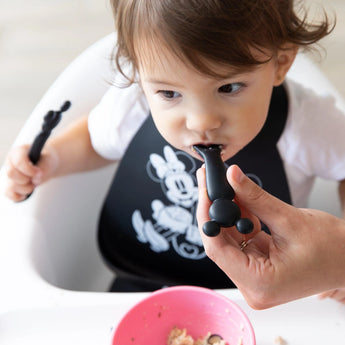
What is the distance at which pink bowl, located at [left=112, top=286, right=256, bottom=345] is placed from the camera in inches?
21.9

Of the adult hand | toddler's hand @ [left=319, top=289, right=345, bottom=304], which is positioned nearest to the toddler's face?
the adult hand

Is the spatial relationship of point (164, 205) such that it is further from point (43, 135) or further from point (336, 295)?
point (336, 295)

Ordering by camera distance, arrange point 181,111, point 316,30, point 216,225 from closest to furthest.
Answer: point 216,225 → point 181,111 → point 316,30

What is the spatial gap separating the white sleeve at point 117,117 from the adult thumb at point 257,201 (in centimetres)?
35

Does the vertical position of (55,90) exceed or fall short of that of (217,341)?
it exceeds it

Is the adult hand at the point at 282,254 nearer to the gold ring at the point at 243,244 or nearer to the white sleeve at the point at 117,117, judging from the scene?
the gold ring at the point at 243,244

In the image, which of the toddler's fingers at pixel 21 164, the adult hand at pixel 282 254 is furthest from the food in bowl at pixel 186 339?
the toddler's fingers at pixel 21 164

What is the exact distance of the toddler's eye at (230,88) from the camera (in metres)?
0.56

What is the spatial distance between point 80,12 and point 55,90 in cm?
97

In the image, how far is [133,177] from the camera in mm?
844

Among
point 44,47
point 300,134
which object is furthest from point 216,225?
point 44,47

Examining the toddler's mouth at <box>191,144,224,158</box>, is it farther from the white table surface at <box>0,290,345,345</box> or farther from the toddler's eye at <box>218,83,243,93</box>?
the white table surface at <box>0,290,345,345</box>

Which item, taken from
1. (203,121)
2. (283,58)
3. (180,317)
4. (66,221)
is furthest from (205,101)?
(66,221)

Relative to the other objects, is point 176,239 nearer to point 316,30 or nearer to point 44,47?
point 316,30
